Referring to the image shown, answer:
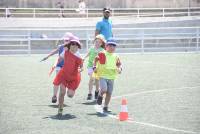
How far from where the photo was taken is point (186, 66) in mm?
22375

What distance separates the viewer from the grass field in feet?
32.4

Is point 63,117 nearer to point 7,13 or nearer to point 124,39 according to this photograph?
point 124,39

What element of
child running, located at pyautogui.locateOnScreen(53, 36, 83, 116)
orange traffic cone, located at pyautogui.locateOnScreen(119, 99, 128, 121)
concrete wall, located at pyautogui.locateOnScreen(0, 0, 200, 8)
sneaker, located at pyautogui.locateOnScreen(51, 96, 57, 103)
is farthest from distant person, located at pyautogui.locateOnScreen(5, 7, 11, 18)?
orange traffic cone, located at pyautogui.locateOnScreen(119, 99, 128, 121)

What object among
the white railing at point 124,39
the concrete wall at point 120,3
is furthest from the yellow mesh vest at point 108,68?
the concrete wall at point 120,3

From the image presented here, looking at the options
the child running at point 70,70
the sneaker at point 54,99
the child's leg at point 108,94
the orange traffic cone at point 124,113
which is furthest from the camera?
the sneaker at point 54,99

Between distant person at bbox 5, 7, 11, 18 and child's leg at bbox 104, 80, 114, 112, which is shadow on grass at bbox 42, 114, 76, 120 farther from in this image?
distant person at bbox 5, 7, 11, 18

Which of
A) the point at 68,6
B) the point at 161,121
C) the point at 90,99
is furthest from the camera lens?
the point at 68,6

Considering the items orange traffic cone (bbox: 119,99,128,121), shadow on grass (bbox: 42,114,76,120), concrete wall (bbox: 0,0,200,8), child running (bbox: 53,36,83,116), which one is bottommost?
shadow on grass (bbox: 42,114,76,120)

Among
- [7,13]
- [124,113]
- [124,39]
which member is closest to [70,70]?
[124,113]

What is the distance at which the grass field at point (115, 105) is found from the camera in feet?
32.4

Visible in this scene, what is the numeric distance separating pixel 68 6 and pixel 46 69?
30712 millimetres

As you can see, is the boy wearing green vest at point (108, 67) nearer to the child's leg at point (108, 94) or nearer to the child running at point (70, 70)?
the child's leg at point (108, 94)

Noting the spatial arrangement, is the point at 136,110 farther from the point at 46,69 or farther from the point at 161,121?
the point at 46,69

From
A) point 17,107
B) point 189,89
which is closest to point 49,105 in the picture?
point 17,107
